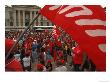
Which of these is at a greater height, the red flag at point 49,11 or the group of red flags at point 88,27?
the red flag at point 49,11

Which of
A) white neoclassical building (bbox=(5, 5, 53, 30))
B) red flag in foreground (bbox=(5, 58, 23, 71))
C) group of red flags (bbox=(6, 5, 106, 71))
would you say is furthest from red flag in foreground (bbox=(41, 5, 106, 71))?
red flag in foreground (bbox=(5, 58, 23, 71))

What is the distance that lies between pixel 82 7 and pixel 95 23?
20 centimetres

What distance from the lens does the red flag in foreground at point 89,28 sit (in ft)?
7.14

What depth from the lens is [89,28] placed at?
226 cm

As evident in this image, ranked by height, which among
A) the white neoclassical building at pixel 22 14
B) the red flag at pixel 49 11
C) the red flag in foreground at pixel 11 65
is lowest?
the red flag in foreground at pixel 11 65

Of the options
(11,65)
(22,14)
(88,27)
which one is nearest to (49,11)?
(88,27)

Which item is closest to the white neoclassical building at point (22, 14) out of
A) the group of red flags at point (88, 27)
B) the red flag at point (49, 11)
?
the red flag at point (49, 11)

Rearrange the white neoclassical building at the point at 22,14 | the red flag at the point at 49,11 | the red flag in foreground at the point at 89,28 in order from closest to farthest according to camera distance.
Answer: the red flag in foreground at the point at 89,28, the red flag at the point at 49,11, the white neoclassical building at the point at 22,14

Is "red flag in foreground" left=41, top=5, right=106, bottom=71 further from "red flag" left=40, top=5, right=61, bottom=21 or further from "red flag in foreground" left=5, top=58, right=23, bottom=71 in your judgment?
"red flag in foreground" left=5, top=58, right=23, bottom=71

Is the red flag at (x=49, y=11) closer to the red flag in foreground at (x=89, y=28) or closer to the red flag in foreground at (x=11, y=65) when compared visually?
the red flag in foreground at (x=89, y=28)

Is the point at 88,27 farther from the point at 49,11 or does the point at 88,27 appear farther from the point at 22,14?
the point at 22,14
